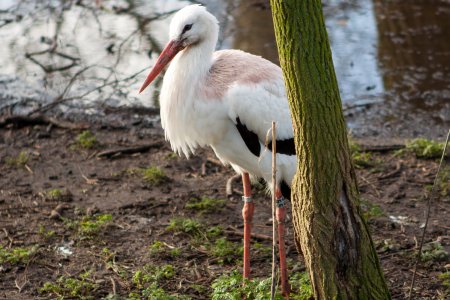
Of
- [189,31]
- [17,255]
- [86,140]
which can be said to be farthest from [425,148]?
[17,255]

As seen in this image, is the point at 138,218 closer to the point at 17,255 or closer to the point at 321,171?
the point at 17,255

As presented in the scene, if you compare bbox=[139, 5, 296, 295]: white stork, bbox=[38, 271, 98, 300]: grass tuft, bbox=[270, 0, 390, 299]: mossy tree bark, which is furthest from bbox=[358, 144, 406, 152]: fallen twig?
bbox=[38, 271, 98, 300]: grass tuft

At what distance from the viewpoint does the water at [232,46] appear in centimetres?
789

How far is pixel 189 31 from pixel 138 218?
1.44 meters

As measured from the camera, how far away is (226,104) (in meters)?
4.95

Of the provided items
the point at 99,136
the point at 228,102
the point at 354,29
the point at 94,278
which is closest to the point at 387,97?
the point at 354,29

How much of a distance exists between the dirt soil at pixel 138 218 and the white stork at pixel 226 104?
489 millimetres

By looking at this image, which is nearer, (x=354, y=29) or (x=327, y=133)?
Answer: (x=327, y=133)

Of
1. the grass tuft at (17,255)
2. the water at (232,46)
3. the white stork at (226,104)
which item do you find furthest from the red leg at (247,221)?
the water at (232,46)

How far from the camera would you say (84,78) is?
28.2 feet

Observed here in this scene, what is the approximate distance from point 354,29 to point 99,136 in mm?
3852

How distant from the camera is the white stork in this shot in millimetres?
4973

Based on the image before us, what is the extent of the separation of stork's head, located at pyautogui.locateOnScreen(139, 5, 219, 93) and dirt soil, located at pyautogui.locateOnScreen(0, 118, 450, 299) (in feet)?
3.50

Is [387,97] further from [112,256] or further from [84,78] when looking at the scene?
[112,256]
